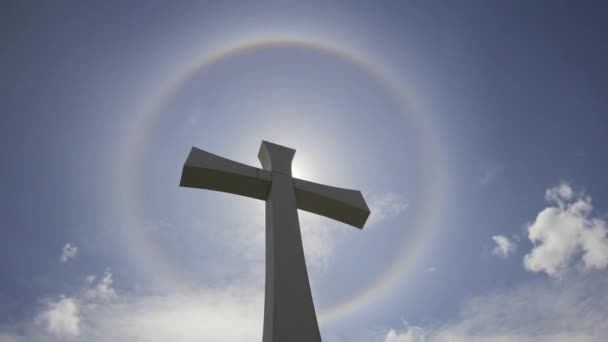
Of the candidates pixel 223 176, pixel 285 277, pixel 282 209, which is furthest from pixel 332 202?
pixel 285 277

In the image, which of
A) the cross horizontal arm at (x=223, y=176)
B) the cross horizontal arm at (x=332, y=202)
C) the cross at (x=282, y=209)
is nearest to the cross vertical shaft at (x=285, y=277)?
the cross at (x=282, y=209)

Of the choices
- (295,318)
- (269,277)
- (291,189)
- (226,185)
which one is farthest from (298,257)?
(226,185)

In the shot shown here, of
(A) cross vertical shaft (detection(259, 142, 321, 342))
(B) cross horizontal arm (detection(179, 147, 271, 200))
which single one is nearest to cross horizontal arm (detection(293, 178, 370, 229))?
(A) cross vertical shaft (detection(259, 142, 321, 342))

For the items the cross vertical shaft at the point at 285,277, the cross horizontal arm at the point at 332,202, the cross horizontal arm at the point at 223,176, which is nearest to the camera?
the cross vertical shaft at the point at 285,277

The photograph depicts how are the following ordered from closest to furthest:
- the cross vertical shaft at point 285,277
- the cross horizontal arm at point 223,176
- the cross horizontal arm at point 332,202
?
the cross vertical shaft at point 285,277
the cross horizontal arm at point 223,176
the cross horizontal arm at point 332,202

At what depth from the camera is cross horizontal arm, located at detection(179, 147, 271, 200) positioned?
5445 millimetres

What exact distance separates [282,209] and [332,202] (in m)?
1.37

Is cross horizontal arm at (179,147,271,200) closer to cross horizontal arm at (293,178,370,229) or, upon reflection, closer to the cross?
the cross

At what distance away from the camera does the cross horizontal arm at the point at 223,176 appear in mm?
5445

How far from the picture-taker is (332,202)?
20.1 feet

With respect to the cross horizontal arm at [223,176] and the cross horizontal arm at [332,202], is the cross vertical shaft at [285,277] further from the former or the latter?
the cross horizontal arm at [332,202]

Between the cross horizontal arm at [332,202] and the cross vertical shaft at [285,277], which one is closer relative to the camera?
the cross vertical shaft at [285,277]

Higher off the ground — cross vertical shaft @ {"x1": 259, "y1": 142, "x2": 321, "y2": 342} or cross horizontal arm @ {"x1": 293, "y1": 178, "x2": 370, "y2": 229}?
cross horizontal arm @ {"x1": 293, "y1": 178, "x2": 370, "y2": 229}

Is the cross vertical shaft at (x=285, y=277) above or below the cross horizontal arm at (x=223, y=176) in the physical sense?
below
